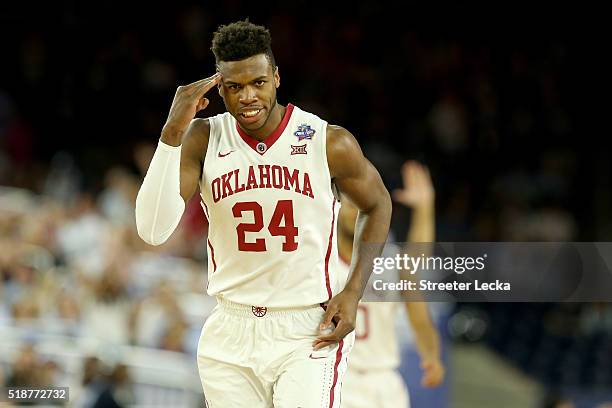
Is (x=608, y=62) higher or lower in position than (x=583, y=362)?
higher

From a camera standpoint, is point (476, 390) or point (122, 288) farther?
point (476, 390)

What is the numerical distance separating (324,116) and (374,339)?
6637mm

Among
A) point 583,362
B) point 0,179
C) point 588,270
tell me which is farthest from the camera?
point 0,179

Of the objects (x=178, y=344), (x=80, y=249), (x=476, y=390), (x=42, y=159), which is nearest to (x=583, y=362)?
(x=476, y=390)

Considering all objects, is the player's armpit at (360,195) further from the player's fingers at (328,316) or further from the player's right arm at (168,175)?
the player's right arm at (168,175)

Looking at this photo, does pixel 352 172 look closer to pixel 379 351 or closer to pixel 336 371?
pixel 336 371

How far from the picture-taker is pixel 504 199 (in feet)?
40.2

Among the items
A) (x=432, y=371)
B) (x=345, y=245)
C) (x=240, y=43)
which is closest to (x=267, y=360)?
(x=240, y=43)

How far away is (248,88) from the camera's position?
14.3ft

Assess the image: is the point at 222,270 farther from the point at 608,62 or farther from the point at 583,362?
the point at 608,62

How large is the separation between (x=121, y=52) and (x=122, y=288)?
5.46 metres

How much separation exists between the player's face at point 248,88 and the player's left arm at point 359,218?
35 cm

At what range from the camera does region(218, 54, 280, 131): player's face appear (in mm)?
4340

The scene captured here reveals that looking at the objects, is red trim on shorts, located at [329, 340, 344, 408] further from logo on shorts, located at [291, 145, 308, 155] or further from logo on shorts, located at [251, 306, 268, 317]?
logo on shorts, located at [291, 145, 308, 155]
